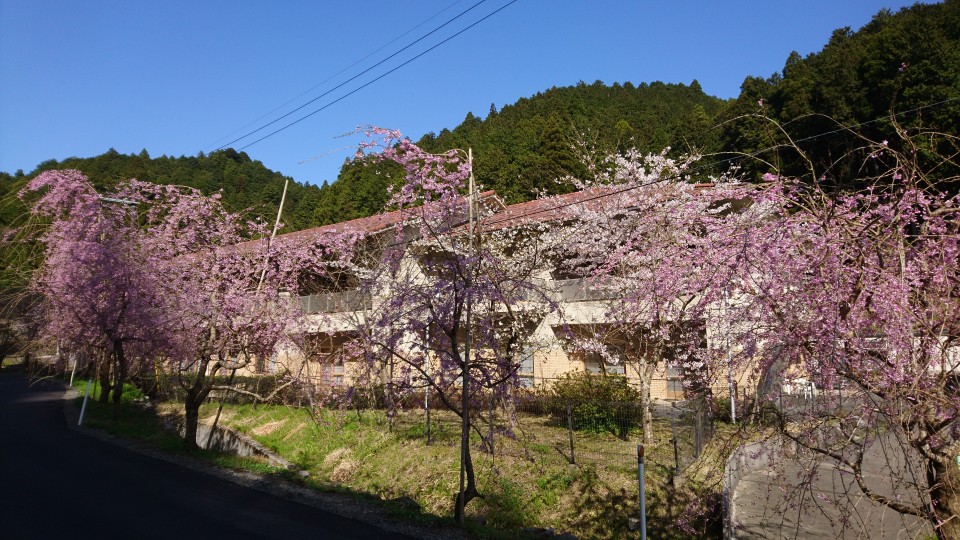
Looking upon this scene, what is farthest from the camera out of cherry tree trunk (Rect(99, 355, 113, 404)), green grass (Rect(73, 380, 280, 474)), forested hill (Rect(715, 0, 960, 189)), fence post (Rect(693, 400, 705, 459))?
forested hill (Rect(715, 0, 960, 189))

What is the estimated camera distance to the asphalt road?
8375 mm

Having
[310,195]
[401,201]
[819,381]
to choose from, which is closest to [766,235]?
[819,381]

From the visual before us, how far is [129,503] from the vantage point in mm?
9734

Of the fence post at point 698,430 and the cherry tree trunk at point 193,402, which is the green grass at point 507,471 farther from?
the cherry tree trunk at point 193,402

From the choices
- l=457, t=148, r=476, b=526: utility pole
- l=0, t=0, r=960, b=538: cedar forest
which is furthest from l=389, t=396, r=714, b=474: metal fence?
l=457, t=148, r=476, b=526: utility pole

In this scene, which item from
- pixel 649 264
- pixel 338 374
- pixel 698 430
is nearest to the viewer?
pixel 698 430

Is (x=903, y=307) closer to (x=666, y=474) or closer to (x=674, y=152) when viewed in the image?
(x=666, y=474)

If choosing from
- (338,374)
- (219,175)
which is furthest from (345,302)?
(219,175)

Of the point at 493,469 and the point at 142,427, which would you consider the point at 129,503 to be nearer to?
the point at 493,469

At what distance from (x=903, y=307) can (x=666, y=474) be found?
6.44 metres

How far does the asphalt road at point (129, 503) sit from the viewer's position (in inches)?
330

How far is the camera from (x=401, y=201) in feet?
31.4

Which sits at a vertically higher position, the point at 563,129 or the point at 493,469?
the point at 563,129

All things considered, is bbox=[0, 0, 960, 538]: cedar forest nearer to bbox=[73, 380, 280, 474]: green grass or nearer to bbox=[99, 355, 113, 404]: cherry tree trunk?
Answer: bbox=[73, 380, 280, 474]: green grass
